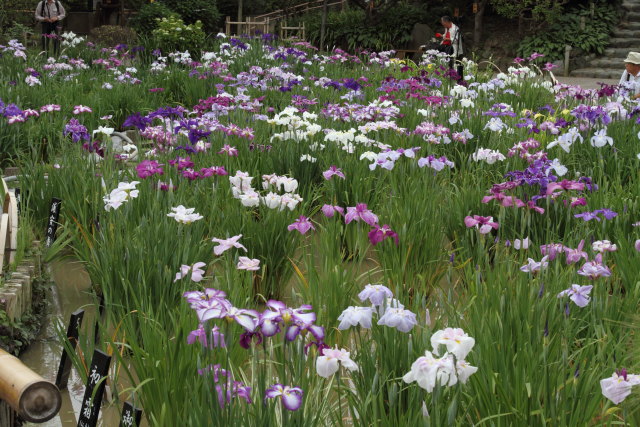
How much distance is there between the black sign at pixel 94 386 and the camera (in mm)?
2150

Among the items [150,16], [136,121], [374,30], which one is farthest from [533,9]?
[136,121]

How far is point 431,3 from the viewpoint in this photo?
20953mm

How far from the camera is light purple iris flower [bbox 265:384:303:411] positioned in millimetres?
1617

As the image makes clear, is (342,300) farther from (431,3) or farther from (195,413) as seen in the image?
(431,3)

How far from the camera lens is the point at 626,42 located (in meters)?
17.5

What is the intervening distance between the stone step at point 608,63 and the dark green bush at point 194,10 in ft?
29.9

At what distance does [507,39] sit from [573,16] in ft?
5.37

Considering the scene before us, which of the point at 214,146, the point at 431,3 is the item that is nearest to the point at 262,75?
the point at 214,146

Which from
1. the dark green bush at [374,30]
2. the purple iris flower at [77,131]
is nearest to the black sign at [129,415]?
the purple iris flower at [77,131]

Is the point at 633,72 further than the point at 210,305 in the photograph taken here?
Yes

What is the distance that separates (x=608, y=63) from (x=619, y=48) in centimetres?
95

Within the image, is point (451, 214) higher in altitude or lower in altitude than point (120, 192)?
lower

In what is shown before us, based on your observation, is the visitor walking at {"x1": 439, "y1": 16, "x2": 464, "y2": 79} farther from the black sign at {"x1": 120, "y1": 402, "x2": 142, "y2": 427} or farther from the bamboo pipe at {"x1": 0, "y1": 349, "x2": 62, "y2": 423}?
the bamboo pipe at {"x1": 0, "y1": 349, "x2": 62, "y2": 423}

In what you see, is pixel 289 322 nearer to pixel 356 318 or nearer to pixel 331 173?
pixel 356 318
